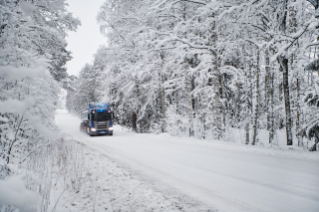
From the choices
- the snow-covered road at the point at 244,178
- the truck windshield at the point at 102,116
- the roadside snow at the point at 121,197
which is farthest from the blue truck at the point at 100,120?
the roadside snow at the point at 121,197

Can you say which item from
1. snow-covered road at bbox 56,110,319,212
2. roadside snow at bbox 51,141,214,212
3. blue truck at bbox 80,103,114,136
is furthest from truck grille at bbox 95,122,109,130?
roadside snow at bbox 51,141,214,212

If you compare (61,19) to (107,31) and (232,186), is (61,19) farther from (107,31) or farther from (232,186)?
(107,31)

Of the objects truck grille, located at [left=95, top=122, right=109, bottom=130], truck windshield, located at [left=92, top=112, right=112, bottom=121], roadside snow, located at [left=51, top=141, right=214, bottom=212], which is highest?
truck windshield, located at [left=92, top=112, right=112, bottom=121]

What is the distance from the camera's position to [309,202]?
10.6ft

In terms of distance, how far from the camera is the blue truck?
679 inches

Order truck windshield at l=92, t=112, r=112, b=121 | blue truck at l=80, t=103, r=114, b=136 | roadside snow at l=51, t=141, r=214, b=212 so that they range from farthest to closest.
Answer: truck windshield at l=92, t=112, r=112, b=121 < blue truck at l=80, t=103, r=114, b=136 < roadside snow at l=51, t=141, r=214, b=212

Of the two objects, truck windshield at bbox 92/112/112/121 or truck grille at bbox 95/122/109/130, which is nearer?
truck grille at bbox 95/122/109/130

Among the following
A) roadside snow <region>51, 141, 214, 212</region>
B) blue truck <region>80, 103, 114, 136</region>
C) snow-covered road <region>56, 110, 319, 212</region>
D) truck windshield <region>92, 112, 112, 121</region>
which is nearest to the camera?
roadside snow <region>51, 141, 214, 212</region>

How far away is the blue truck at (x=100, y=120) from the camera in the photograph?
17234mm

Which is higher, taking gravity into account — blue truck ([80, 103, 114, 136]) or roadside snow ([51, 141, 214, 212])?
blue truck ([80, 103, 114, 136])

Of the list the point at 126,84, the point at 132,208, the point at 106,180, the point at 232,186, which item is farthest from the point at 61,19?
the point at 126,84

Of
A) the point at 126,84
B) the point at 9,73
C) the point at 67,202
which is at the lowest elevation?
the point at 67,202

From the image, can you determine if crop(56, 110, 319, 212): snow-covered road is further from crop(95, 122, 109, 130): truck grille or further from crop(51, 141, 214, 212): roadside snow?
crop(95, 122, 109, 130): truck grille

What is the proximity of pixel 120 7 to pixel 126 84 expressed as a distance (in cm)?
678
